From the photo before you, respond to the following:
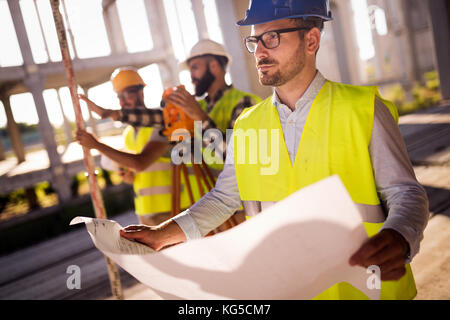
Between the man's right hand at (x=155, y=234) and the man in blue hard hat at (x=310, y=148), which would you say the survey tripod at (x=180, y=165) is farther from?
the man's right hand at (x=155, y=234)

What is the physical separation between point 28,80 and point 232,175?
1028 cm

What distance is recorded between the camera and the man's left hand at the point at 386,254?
2.53ft

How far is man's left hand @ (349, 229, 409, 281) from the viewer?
30.4 inches

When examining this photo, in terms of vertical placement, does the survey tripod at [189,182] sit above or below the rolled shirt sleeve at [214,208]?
below

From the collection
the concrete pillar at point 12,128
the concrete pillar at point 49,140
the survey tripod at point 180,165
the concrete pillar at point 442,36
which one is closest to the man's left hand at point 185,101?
the survey tripod at point 180,165

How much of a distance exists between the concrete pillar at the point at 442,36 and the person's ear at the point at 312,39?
1281 centimetres

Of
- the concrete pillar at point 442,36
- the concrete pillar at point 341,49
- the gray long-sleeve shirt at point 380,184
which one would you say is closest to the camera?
the gray long-sleeve shirt at point 380,184

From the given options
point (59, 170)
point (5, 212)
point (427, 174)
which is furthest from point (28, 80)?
point (427, 174)

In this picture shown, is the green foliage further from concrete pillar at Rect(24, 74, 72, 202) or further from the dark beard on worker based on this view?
the dark beard on worker

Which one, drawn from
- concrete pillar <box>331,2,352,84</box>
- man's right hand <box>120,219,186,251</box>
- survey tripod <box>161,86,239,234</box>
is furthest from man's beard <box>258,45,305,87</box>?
concrete pillar <box>331,2,352,84</box>

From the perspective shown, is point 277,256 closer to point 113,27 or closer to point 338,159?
point 338,159

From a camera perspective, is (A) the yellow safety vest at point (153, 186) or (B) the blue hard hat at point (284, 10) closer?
(B) the blue hard hat at point (284, 10)

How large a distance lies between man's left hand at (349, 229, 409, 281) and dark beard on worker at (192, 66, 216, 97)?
2001mm
